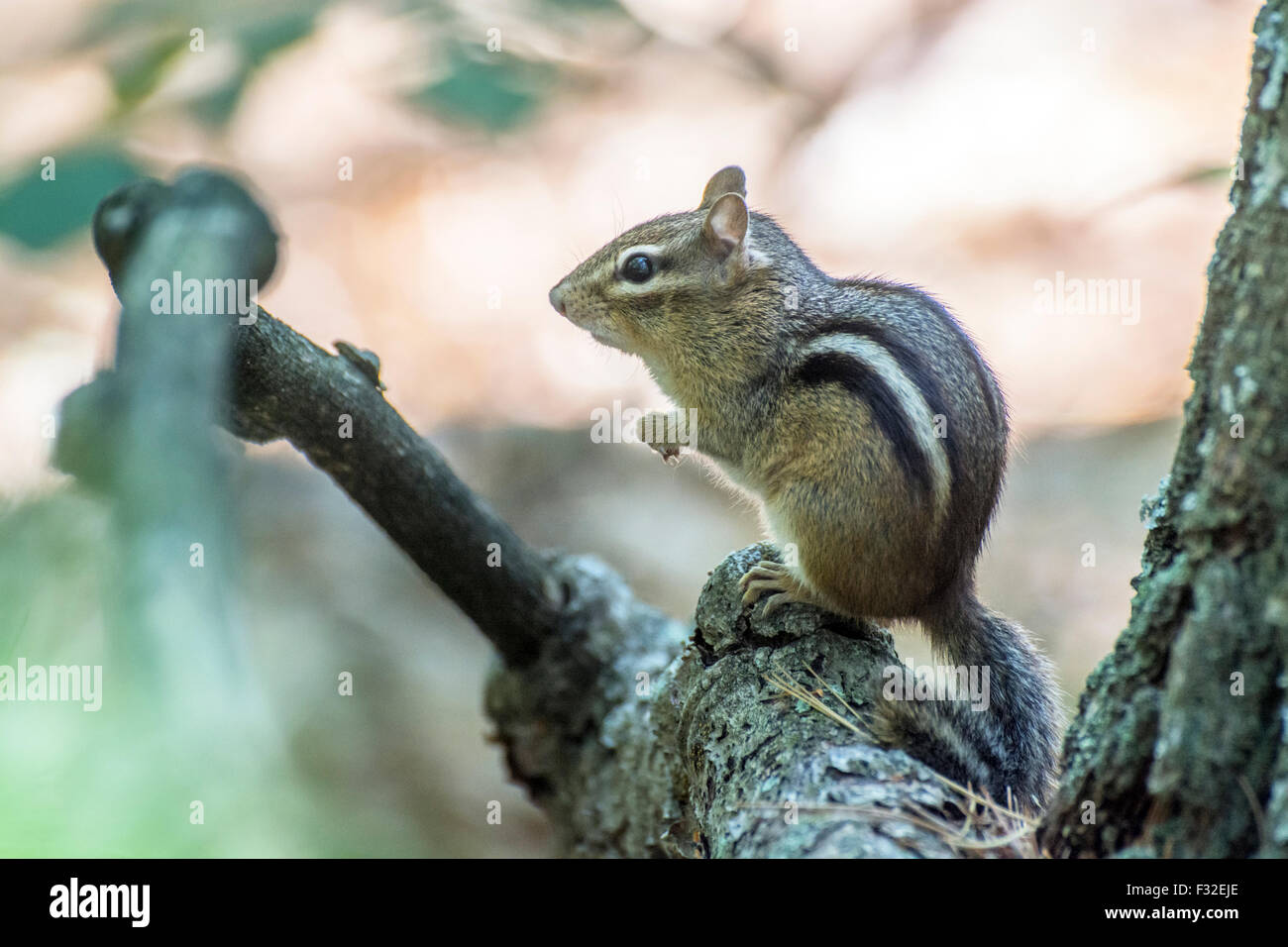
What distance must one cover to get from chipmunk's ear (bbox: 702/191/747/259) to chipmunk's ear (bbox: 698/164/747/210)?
0.88 ft

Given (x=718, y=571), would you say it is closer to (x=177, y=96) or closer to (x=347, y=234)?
(x=177, y=96)

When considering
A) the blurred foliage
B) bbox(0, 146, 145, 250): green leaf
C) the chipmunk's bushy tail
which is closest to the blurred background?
the blurred foliage

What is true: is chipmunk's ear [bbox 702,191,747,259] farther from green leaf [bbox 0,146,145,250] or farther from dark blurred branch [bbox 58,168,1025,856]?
green leaf [bbox 0,146,145,250]

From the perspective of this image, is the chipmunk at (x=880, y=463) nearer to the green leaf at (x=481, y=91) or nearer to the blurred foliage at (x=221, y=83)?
the green leaf at (x=481, y=91)

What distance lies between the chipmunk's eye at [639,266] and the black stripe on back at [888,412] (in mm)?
785

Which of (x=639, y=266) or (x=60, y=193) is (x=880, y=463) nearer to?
(x=639, y=266)

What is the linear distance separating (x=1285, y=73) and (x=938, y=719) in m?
1.28

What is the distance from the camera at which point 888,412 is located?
92.5 inches

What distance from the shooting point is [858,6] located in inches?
259

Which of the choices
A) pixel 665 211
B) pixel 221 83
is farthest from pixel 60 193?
pixel 665 211

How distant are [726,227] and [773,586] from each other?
110cm

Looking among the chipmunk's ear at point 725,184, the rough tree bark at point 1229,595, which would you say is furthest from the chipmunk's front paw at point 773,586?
the chipmunk's ear at point 725,184

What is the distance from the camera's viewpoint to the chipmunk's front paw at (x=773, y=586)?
8.15ft

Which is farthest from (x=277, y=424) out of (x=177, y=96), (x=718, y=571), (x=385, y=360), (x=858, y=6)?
(x=858, y=6)
